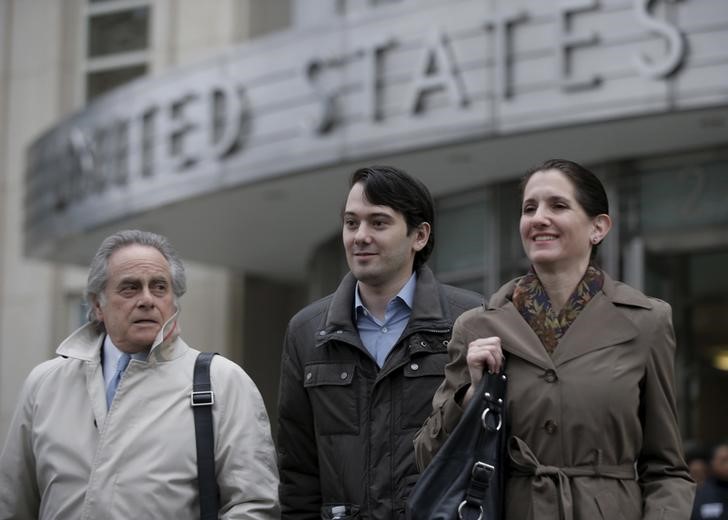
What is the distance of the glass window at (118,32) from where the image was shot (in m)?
23.4

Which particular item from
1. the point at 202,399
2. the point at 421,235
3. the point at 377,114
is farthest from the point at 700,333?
the point at 202,399

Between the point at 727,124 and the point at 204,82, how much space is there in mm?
5753

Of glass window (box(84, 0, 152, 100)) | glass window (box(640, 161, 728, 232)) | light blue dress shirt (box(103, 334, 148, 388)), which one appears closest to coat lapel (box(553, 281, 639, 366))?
light blue dress shirt (box(103, 334, 148, 388))

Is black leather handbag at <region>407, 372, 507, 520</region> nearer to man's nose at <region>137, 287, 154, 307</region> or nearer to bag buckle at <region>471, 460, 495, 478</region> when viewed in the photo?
bag buckle at <region>471, 460, 495, 478</region>

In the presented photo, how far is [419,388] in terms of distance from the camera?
5.28 meters

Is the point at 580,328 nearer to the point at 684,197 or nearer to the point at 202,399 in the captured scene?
the point at 202,399

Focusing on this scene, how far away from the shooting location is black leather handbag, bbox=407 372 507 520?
4.48 meters

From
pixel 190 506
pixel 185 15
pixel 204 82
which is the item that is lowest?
pixel 190 506

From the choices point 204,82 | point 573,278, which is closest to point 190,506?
point 573,278

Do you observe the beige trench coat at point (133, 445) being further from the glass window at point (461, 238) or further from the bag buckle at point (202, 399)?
the glass window at point (461, 238)

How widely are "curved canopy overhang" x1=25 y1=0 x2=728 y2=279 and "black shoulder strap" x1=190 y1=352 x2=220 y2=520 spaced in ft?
28.4

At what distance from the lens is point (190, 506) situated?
201 inches

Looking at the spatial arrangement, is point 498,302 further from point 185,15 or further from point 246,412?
point 185,15

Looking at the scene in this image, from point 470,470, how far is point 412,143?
10.4 m
